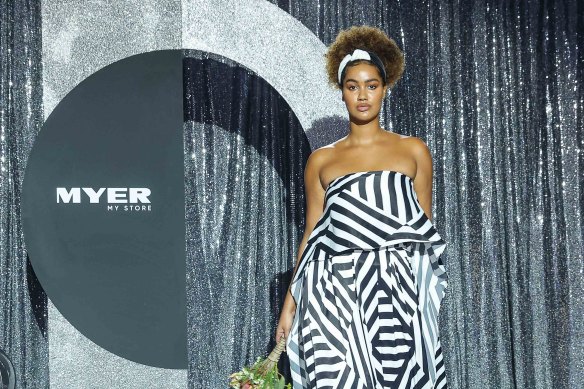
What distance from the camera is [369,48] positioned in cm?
241

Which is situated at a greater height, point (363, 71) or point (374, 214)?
point (363, 71)

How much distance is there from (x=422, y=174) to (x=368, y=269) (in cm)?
39

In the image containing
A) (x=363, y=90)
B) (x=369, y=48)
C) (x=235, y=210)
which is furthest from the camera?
(x=235, y=210)

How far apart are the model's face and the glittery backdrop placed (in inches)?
29.0

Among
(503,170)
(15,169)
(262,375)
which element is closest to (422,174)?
(262,375)

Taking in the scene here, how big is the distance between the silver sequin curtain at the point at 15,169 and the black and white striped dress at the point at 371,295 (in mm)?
1433

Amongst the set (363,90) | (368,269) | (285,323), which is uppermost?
(363,90)

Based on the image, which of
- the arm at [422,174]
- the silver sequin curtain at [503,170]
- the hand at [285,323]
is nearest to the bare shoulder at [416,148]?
the arm at [422,174]

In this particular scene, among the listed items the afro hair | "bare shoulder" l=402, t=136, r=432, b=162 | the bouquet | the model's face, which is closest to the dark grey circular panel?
A: the bouquet

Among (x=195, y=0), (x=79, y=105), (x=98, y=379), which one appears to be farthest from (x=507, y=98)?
(x=98, y=379)

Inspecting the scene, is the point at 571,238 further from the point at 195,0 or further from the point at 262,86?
the point at 195,0

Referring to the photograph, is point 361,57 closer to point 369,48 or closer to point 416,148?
point 369,48

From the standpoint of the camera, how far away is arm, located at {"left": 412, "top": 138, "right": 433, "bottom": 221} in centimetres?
235

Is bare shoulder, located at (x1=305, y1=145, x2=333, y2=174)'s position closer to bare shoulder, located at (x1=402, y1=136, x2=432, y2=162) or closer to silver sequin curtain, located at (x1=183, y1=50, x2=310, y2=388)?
bare shoulder, located at (x1=402, y1=136, x2=432, y2=162)
